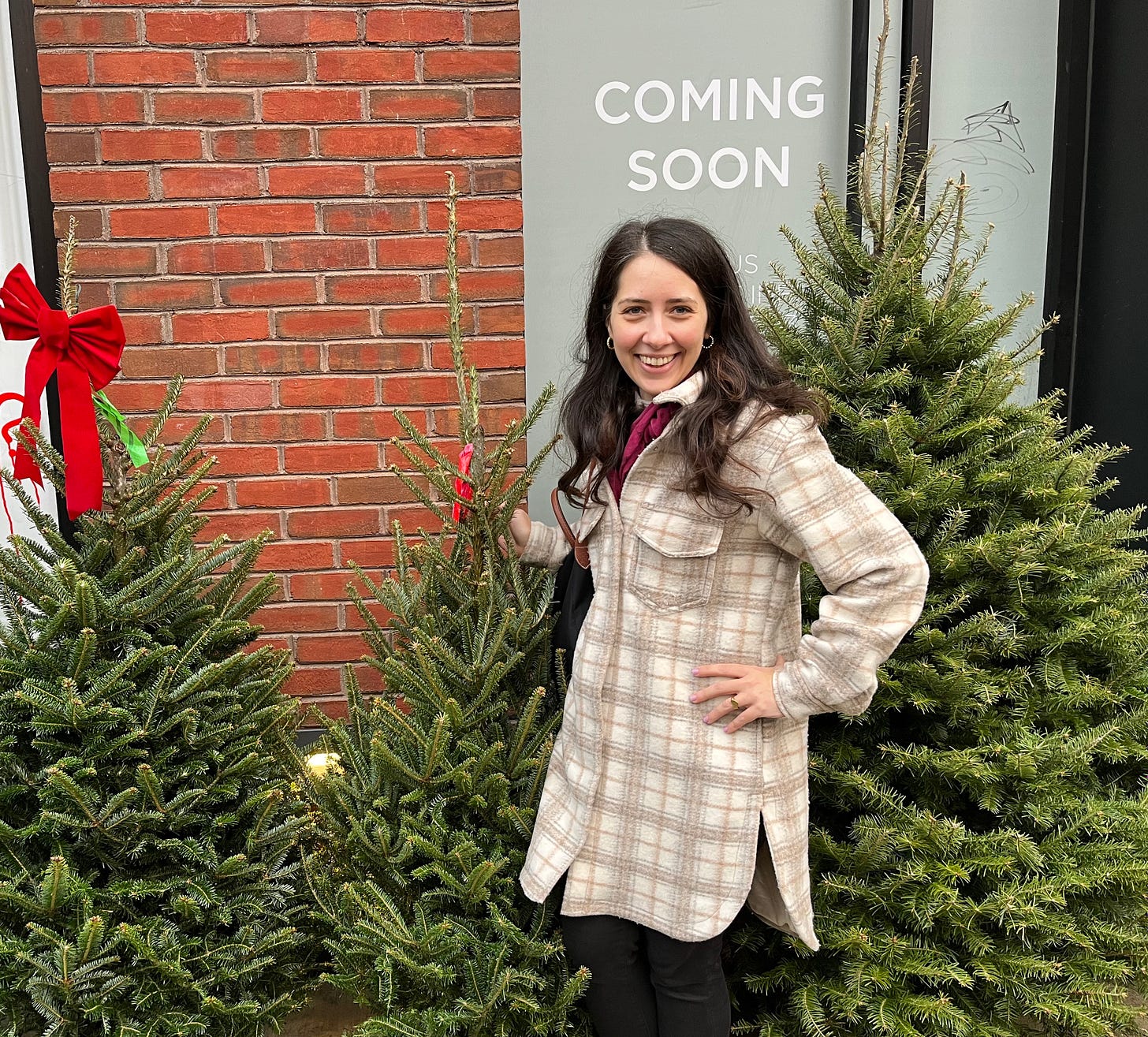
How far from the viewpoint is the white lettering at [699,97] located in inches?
145

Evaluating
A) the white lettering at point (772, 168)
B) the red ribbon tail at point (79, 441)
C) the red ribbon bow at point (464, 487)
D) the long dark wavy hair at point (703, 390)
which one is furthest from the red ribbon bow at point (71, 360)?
the white lettering at point (772, 168)

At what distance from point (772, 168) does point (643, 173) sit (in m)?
0.55

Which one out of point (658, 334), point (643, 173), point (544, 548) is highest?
point (643, 173)

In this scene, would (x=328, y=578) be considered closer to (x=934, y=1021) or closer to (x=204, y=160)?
(x=204, y=160)

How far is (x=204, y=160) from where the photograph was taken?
130 inches

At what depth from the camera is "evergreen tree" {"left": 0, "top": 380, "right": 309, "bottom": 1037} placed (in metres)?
2.05

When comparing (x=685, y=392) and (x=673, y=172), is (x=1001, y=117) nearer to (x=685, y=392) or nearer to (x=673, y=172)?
(x=673, y=172)

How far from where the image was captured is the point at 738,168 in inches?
149

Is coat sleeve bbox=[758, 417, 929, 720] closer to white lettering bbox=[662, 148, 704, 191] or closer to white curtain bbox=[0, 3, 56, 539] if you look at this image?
white lettering bbox=[662, 148, 704, 191]

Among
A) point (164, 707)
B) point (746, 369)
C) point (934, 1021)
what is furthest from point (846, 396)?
point (164, 707)

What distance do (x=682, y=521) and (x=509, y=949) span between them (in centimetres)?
107

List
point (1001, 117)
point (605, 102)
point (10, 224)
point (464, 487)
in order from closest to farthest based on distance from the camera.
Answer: point (464, 487), point (10, 224), point (605, 102), point (1001, 117)

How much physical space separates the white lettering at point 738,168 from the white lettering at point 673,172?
5 cm

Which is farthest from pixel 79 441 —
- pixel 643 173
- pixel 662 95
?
pixel 662 95
